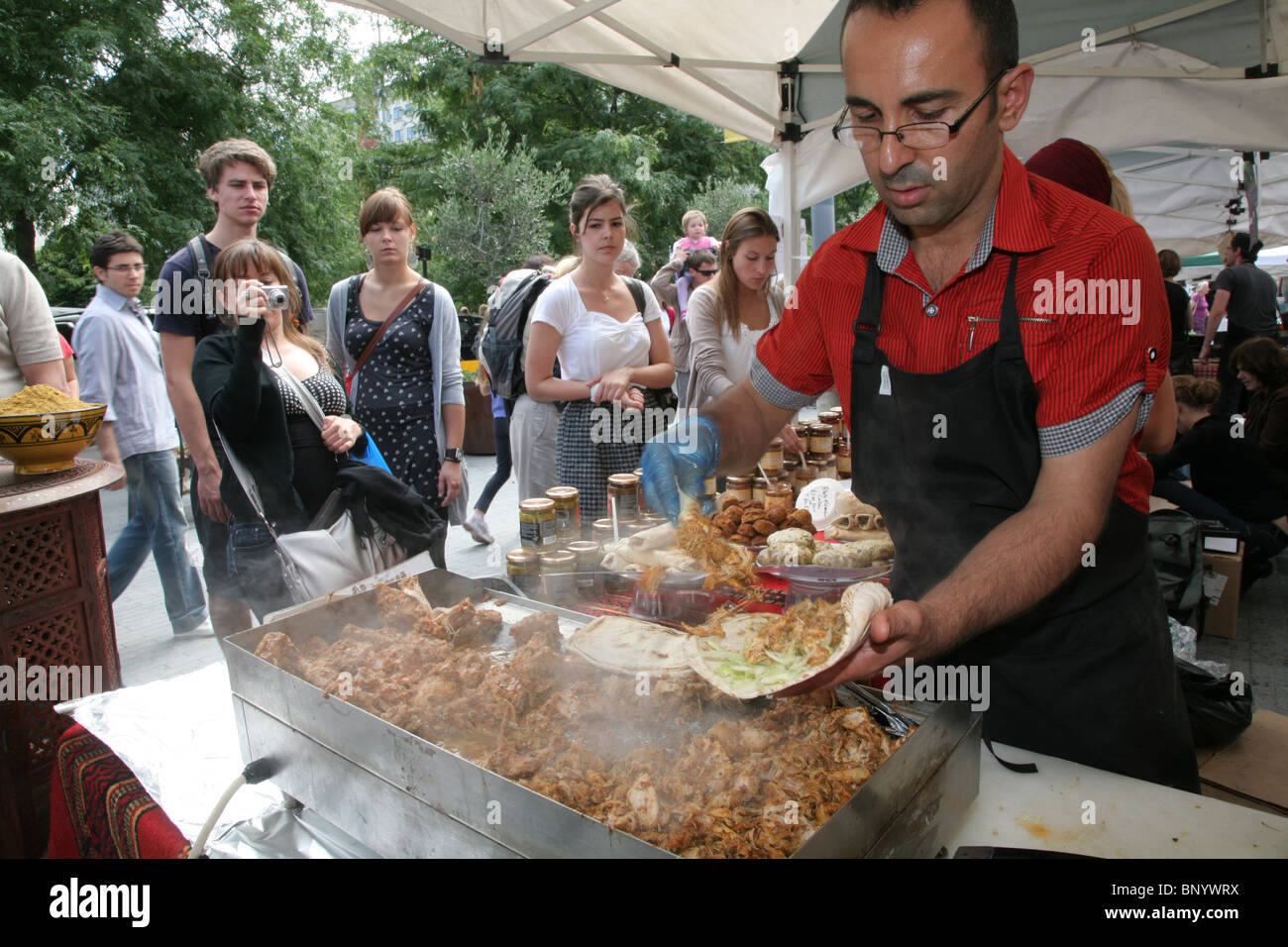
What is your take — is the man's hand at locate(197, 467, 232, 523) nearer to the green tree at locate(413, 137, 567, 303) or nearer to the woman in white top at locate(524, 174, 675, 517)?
the woman in white top at locate(524, 174, 675, 517)

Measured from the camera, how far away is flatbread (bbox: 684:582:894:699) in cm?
126

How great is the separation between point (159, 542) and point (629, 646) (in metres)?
4.08

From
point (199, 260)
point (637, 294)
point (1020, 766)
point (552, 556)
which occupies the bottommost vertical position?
point (1020, 766)

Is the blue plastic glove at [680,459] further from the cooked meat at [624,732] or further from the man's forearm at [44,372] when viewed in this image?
the man's forearm at [44,372]

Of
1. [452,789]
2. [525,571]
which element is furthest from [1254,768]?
A: [452,789]

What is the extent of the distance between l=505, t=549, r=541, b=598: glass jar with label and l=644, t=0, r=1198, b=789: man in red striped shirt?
102 centimetres

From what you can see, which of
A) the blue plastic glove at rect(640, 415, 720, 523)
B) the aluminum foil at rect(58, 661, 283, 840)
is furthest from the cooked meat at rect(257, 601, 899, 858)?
the blue plastic glove at rect(640, 415, 720, 523)

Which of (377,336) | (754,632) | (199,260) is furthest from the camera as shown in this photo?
(377,336)

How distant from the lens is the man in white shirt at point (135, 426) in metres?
4.69

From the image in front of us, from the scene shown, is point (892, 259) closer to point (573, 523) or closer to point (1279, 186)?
point (573, 523)

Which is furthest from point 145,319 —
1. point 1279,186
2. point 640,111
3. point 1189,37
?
point 640,111

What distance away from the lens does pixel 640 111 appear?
67.4 feet

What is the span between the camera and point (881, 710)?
1.50 m

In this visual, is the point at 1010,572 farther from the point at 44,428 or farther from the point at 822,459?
the point at 44,428
